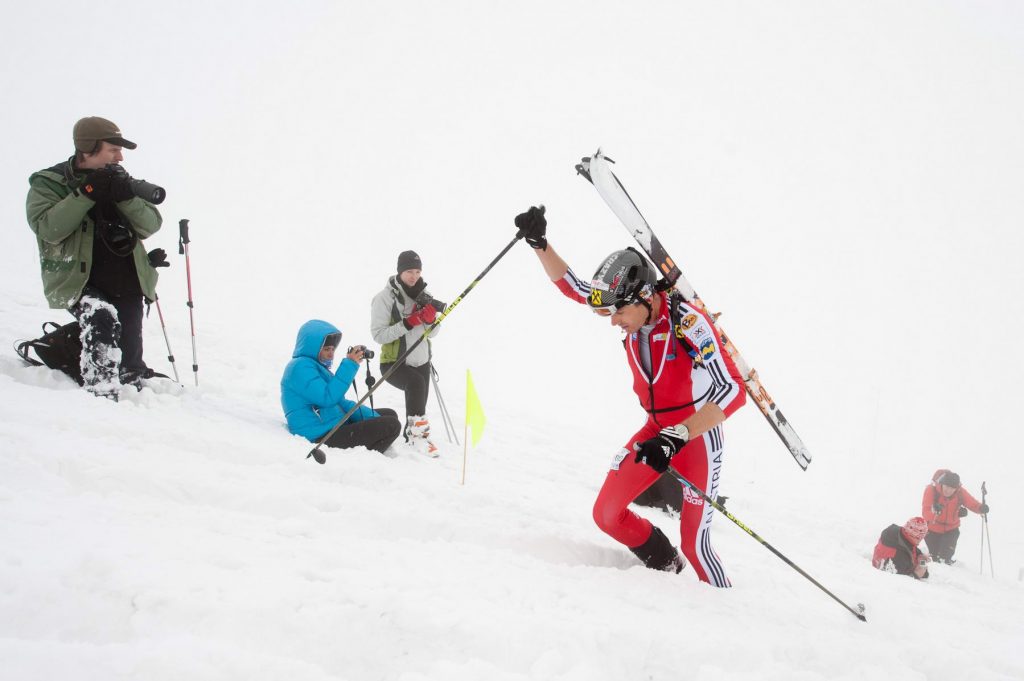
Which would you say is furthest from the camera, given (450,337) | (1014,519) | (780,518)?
(450,337)

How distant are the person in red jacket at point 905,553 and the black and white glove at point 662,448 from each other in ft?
18.8

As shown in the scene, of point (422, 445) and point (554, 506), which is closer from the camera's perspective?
point (554, 506)

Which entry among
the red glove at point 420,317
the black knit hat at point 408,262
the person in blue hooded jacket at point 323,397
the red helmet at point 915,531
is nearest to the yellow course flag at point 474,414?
the person in blue hooded jacket at point 323,397

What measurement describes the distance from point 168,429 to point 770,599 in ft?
16.6

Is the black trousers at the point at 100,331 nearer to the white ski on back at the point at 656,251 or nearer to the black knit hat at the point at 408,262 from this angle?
the black knit hat at the point at 408,262

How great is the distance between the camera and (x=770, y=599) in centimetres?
466

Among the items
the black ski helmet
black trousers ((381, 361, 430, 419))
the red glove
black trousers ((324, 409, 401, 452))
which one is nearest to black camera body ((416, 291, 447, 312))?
the red glove

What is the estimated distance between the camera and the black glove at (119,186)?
16.6ft

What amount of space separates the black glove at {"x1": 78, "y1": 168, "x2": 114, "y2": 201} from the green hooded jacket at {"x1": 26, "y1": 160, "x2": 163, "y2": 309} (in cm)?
5

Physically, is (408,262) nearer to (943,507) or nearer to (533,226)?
(533,226)

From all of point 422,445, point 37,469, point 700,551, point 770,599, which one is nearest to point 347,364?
point 422,445

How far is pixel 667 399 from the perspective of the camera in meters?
4.67

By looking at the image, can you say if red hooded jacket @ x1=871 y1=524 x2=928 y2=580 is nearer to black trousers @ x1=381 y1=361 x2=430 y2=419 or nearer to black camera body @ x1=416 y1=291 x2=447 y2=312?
black trousers @ x1=381 y1=361 x2=430 y2=419

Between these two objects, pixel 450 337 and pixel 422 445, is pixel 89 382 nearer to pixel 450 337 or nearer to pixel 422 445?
pixel 422 445
